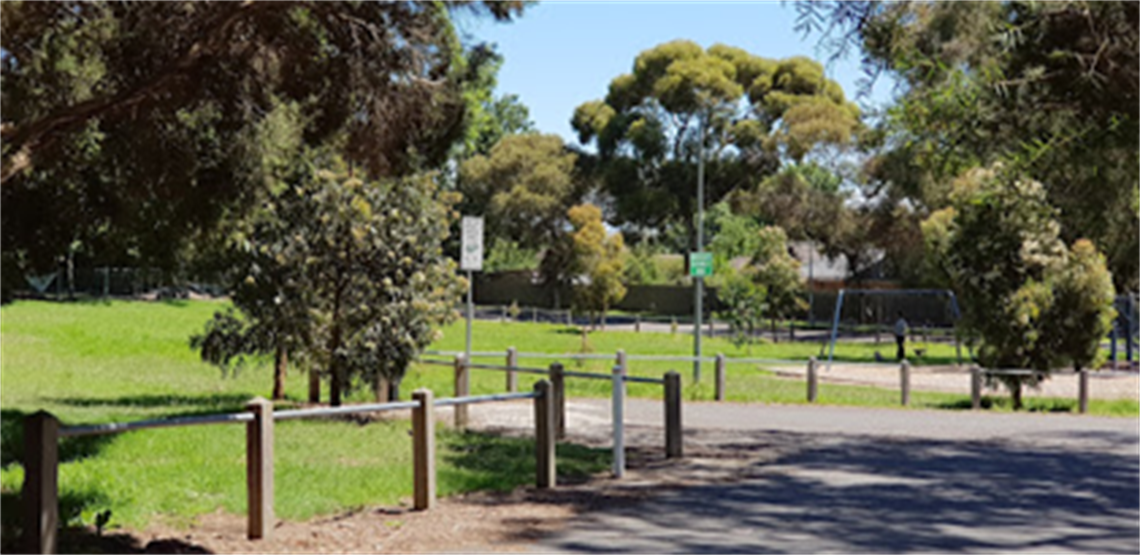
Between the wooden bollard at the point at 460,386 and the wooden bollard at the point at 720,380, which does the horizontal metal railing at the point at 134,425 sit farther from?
the wooden bollard at the point at 720,380

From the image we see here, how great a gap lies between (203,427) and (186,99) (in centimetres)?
541

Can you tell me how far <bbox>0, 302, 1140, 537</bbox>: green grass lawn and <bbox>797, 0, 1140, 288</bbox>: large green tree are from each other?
507 cm

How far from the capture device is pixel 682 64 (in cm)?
6588

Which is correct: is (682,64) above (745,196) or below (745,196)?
above

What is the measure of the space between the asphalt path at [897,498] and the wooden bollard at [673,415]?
2.94 feet

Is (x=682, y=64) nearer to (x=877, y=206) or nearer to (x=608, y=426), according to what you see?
(x=877, y=206)

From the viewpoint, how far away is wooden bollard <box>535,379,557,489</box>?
465 inches

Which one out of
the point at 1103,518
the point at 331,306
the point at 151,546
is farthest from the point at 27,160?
the point at 1103,518

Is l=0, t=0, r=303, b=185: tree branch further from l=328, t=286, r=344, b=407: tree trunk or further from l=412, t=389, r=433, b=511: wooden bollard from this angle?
l=328, t=286, r=344, b=407: tree trunk

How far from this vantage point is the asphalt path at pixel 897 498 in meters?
9.40

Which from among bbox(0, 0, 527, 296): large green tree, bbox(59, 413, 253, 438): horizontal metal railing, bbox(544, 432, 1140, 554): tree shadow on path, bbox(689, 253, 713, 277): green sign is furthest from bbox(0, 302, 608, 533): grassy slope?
bbox(689, 253, 713, 277): green sign

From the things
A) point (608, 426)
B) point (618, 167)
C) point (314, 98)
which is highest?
point (618, 167)

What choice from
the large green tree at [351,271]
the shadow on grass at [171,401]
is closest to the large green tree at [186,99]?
Answer: the large green tree at [351,271]

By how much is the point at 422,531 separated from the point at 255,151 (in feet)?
20.9
